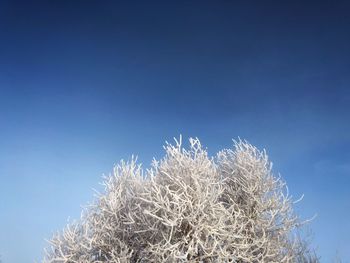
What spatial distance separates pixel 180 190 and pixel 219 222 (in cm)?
148

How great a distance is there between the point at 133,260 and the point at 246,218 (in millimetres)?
4267

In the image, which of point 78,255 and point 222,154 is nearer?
point 78,255

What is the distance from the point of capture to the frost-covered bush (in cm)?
1146

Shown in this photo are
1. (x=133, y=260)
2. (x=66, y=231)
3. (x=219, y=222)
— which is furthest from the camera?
(x=66, y=231)

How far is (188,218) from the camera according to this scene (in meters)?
11.3

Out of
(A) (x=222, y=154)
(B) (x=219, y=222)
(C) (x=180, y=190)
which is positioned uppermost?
(A) (x=222, y=154)

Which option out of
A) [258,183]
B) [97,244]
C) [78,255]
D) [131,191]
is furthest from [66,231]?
[258,183]

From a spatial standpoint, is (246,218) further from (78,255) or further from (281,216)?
(78,255)

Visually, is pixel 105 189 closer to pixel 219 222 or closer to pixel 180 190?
pixel 180 190

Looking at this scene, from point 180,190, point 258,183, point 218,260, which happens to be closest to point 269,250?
point 258,183

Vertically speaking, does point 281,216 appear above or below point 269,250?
above

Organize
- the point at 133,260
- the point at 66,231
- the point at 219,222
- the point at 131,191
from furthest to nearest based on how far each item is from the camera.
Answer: the point at 66,231 < the point at 131,191 < the point at 133,260 < the point at 219,222

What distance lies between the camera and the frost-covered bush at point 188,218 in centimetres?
1146

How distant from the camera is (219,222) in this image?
11500mm
